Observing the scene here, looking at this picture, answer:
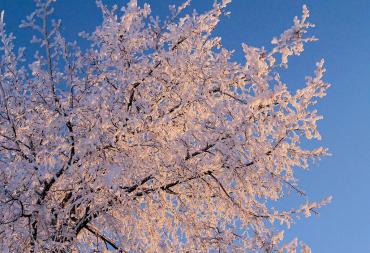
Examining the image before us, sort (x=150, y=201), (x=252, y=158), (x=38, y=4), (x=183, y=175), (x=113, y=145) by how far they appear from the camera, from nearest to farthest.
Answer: (x=38, y=4) → (x=113, y=145) → (x=252, y=158) → (x=183, y=175) → (x=150, y=201)

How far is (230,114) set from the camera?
5.66 metres

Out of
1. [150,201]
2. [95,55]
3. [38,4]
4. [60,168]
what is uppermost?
[95,55]

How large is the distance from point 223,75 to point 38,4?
269cm

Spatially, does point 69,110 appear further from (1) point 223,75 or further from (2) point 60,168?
(1) point 223,75

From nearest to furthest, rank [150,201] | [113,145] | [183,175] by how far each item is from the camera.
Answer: [113,145] → [183,175] → [150,201]

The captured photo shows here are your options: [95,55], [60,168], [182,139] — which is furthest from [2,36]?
[182,139]

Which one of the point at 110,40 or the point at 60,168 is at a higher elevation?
the point at 110,40

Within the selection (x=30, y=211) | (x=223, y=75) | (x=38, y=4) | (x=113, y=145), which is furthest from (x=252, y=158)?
(x=38, y=4)

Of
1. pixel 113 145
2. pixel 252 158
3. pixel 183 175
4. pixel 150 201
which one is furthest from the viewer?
pixel 150 201

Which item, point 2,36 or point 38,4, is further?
point 2,36

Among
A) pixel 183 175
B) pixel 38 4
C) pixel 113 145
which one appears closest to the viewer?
pixel 38 4

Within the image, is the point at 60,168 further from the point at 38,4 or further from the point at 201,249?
the point at 201,249

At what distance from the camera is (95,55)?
6.77 m

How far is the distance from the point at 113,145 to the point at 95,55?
1.72 m
